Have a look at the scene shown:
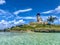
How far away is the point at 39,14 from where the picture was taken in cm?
15088

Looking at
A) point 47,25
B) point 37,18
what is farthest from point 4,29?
Result: point 47,25

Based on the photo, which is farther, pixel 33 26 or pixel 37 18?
pixel 37 18

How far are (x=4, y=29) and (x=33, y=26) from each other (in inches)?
1138

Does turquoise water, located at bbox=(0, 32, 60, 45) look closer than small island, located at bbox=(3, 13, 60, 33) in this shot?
Yes

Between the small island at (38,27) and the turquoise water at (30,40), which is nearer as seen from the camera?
the turquoise water at (30,40)

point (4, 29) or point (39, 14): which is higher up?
point (39, 14)

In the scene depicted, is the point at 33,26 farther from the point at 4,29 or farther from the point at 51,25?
the point at 4,29

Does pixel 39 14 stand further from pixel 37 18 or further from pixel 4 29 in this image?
pixel 4 29

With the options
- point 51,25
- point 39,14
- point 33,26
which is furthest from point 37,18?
point 51,25

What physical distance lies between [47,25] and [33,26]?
11.7 metres

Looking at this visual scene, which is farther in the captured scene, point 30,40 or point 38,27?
point 38,27

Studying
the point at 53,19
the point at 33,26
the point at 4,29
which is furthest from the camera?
the point at 4,29

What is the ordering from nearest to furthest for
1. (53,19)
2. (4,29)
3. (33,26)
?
(53,19) → (33,26) → (4,29)

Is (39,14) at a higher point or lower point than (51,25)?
higher
